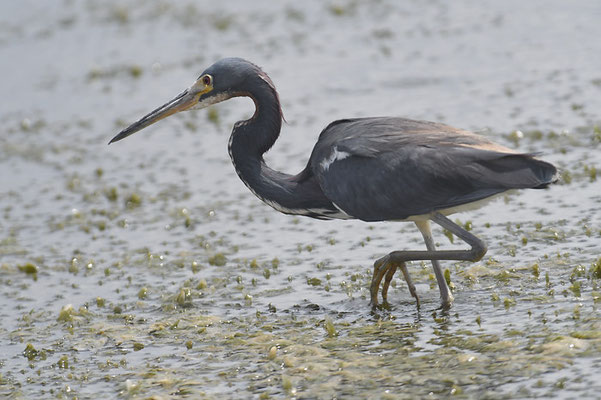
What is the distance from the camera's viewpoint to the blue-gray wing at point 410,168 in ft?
23.5

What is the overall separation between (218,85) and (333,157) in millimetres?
1293

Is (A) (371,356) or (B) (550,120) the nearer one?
(A) (371,356)

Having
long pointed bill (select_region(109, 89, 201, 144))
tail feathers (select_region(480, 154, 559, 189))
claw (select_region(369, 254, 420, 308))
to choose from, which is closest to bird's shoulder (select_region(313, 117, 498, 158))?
tail feathers (select_region(480, 154, 559, 189))

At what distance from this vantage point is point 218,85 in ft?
27.6

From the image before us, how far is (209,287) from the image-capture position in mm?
8750

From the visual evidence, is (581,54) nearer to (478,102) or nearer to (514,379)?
(478,102)

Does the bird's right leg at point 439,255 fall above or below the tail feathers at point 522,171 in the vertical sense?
below

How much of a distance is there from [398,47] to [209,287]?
8016mm

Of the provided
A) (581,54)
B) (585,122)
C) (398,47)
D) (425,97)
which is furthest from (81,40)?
(585,122)

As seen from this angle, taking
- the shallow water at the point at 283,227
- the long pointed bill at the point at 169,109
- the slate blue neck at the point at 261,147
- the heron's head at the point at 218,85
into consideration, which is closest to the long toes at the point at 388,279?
the shallow water at the point at 283,227

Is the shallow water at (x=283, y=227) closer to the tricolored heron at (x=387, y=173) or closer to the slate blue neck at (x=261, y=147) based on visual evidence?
the tricolored heron at (x=387, y=173)

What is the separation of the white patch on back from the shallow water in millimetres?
1057

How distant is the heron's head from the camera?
8.27m

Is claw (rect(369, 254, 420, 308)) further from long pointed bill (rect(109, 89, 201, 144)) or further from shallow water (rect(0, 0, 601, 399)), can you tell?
long pointed bill (rect(109, 89, 201, 144))
